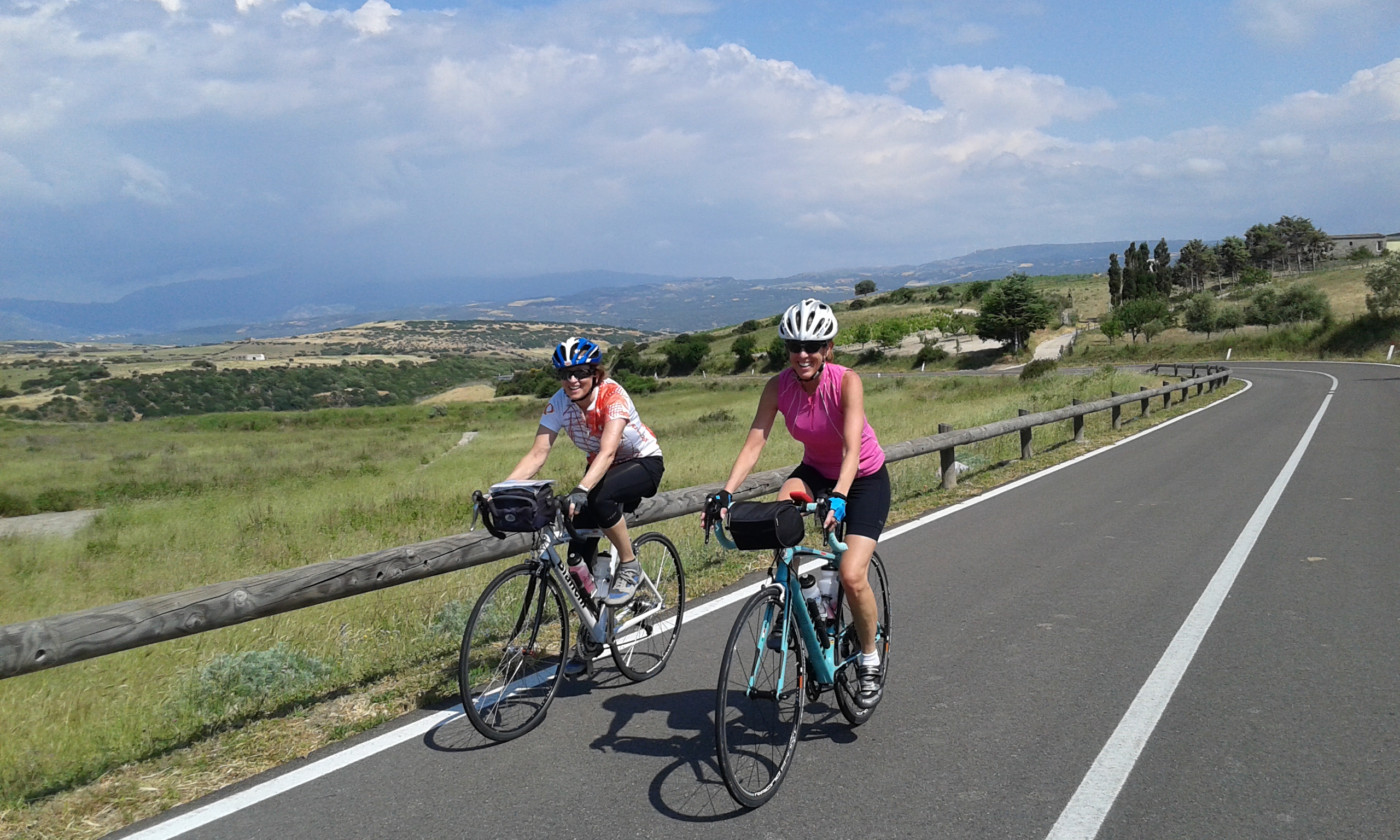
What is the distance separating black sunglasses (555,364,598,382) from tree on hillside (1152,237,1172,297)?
110 m

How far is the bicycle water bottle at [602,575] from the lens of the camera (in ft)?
16.8

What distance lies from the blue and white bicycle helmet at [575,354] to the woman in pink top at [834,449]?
104 cm

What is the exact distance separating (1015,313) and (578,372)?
3362 inches

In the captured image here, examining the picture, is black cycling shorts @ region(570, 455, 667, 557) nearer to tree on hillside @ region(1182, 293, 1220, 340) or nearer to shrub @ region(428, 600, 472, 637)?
shrub @ region(428, 600, 472, 637)

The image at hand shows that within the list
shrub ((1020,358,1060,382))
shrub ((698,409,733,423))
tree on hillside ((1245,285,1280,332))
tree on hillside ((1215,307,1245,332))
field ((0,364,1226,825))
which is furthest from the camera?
tree on hillside ((1215,307,1245,332))

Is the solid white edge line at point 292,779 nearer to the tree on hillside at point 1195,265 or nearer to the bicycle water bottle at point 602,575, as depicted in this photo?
the bicycle water bottle at point 602,575

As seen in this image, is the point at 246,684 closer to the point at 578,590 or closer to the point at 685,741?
the point at 578,590

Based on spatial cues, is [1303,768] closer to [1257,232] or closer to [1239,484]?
[1239,484]

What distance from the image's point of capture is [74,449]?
114 ft

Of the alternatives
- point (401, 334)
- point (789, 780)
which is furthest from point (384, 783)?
point (401, 334)

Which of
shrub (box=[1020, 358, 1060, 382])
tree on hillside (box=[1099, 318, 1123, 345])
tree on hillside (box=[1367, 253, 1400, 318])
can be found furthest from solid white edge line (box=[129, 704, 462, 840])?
tree on hillside (box=[1099, 318, 1123, 345])

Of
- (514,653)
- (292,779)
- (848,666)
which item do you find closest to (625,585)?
(514,653)

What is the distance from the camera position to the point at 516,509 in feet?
14.7

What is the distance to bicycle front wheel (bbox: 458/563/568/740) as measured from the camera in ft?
15.1
